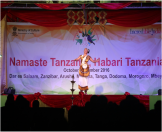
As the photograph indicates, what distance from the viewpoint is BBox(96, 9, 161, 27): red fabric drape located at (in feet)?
17.8

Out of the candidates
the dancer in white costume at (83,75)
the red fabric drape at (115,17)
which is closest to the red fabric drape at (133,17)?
the red fabric drape at (115,17)

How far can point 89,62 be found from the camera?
5.94 m

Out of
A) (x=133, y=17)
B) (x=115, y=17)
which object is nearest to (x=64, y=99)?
(x=115, y=17)

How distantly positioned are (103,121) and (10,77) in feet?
15.0

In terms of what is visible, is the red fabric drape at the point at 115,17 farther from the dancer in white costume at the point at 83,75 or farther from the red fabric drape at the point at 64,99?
the red fabric drape at the point at 64,99

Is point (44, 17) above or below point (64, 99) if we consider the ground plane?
above

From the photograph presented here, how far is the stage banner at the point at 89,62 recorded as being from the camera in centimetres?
583

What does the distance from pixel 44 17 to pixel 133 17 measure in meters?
2.80

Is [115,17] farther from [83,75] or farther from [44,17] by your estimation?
[44,17]

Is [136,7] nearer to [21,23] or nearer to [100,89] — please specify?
[100,89]

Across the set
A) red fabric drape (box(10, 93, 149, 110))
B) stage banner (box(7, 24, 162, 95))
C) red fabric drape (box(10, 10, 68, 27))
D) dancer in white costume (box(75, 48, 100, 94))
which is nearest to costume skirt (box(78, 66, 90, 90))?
dancer in white costume (box(75, 48, 100, 94))

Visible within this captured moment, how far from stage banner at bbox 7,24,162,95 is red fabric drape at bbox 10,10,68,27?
423 mm

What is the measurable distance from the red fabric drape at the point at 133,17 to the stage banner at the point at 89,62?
41 centimetres

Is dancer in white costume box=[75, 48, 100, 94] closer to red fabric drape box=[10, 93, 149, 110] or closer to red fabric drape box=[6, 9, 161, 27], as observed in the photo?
red fabric drape box=[10, 93, 149, 110]
